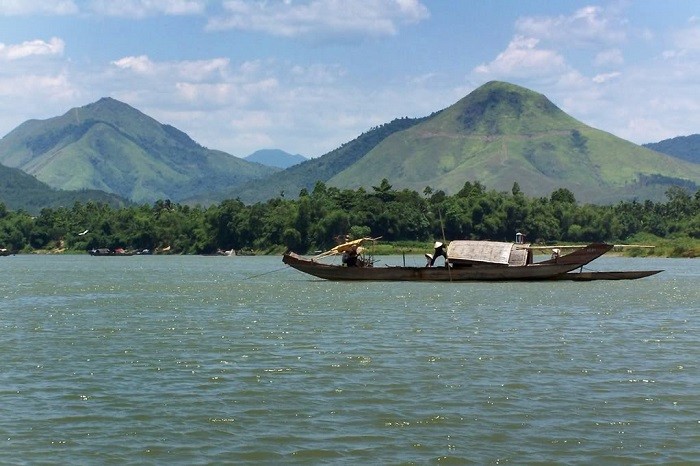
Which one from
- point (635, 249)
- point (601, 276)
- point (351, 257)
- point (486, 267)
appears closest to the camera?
point (486, 267)

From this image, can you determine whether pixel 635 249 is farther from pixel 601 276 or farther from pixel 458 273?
pixel 458 273

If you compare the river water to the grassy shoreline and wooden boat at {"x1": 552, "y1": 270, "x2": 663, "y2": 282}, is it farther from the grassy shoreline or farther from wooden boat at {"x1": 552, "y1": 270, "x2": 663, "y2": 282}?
the grassy shoreline

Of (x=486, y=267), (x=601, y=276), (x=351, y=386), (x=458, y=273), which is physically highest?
(x=486, y=267)

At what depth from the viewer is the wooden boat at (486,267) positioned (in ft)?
265

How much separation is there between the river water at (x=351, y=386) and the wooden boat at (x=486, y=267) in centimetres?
2494

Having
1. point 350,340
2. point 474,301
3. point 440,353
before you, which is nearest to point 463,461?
point 440,353

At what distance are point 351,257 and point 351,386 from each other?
2275 inches

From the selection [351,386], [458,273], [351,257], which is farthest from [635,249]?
[351,386]

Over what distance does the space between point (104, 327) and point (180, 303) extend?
1592cm

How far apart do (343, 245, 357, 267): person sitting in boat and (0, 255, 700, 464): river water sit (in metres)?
30.1

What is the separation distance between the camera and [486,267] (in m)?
80.5

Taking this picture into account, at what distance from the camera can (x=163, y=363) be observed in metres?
32.8

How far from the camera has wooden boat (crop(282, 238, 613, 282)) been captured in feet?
265

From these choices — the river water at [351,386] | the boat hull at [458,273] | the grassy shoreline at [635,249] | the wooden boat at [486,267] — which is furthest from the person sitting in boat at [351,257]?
the grassy shoreline at [635,249]
